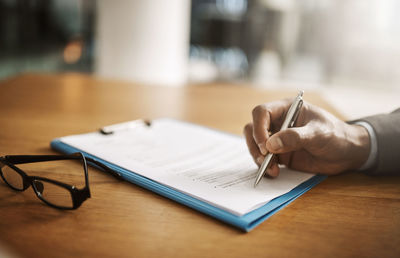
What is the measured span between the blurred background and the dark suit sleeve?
216 cm

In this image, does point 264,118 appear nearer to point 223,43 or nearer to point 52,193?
point 52,193

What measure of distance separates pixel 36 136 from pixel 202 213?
18.3 inches

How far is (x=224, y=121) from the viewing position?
924 mm

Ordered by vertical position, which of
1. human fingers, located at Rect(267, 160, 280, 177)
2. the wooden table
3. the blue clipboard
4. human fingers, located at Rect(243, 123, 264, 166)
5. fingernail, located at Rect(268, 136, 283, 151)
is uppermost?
fingernail, located at Rect(268, 136, 283, 151)

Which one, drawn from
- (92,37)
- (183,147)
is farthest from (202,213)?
(92,37)

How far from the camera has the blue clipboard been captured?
0.40 metres

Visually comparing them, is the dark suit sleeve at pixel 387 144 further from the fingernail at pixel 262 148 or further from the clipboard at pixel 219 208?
the fingernail at pixel 262 148

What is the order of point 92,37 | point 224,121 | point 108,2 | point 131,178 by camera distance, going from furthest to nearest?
point 92,37 < point 108,2 < point 224,121 < point 131,178

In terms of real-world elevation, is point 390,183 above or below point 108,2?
below

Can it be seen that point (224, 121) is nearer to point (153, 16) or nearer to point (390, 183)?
point (390, 183)

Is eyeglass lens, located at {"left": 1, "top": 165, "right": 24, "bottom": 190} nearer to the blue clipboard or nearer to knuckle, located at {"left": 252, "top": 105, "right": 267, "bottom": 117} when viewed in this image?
the blue clipboard

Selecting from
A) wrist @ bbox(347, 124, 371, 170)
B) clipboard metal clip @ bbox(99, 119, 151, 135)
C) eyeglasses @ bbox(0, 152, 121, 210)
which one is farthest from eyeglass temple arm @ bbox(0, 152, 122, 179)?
wrist @ bbox(347, 124, 371, 170)

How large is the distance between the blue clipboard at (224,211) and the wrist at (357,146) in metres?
0.07

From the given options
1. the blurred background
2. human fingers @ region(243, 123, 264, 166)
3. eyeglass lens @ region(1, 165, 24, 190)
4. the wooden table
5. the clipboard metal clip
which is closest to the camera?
the wooden table
